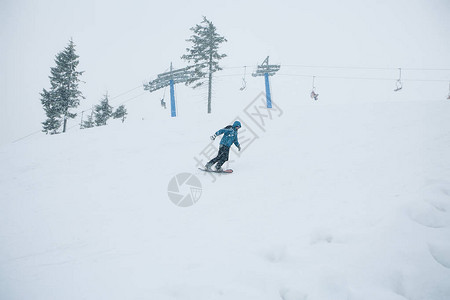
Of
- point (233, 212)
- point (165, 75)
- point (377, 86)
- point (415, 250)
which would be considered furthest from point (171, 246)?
point (377, 86)

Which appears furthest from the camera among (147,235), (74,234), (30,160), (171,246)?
(30,160)

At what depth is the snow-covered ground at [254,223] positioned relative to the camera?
2893mm

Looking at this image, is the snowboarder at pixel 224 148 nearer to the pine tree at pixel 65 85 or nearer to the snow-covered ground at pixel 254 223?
the snow-covered ground at pixel 254 223

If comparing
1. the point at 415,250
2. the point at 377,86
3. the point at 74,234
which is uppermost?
the point at 377,86

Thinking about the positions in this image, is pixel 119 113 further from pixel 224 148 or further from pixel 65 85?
pixel 224 148

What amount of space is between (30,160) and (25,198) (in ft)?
15.4

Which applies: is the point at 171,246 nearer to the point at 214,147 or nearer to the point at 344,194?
the point at 344,194

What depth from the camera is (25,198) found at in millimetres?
6836

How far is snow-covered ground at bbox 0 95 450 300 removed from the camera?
2893mm

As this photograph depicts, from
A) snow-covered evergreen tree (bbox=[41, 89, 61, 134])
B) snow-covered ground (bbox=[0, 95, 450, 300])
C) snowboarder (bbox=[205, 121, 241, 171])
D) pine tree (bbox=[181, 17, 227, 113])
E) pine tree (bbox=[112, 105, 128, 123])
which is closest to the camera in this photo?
snow-covered ground (bbox=[0, 95, 450, 300])

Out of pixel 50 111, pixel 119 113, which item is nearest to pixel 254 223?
pixel 50 111

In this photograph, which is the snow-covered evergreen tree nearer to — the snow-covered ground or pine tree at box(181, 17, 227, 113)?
pine tree at box(181, 17, 227, 113)

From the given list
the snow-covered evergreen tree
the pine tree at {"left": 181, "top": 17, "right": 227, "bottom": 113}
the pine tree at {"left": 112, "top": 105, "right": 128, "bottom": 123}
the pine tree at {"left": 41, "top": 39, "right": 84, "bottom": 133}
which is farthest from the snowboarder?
the pine tree at {"left": 112, "top": 105, "right": 128, "bottom": 123}

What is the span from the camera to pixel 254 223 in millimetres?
4395
